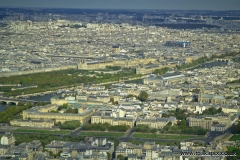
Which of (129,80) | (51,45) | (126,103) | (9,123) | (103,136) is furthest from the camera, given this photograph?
(51,45)

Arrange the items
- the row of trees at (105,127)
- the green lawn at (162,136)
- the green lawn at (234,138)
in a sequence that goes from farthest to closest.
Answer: the row of trees at (105,127) → the green lawn at (162,136) → the green lawn at (234,138)

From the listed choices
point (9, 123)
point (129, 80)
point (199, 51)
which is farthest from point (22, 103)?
point (199, 51)

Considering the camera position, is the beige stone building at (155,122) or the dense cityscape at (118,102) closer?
the dense cityscape at (118,102)

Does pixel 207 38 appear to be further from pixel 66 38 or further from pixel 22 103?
pixel 22 103

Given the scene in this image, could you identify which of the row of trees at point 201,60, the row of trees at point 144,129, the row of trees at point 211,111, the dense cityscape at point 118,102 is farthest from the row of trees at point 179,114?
the row of trees at point 201,60

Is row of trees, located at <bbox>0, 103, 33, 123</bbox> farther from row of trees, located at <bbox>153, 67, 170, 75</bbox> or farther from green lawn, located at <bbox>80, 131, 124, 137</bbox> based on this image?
row of trees, located at <bbox>153, 67, 170, 75</bbox>

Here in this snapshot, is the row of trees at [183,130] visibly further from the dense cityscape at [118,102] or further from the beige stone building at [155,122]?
the beige stone building at [155,122]

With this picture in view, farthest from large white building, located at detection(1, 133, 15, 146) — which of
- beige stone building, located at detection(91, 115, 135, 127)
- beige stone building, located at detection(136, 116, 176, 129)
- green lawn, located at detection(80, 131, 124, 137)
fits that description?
beige stone building, located at detection(136, 116, 176, 129)

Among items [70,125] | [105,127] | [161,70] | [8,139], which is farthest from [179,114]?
[161,70]
